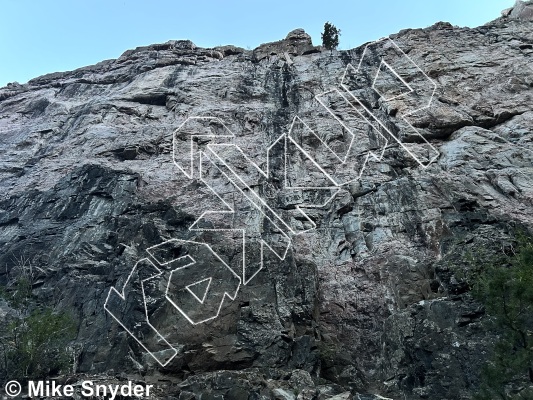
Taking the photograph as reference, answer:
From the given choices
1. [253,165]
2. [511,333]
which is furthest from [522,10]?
[511,333]

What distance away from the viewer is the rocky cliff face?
41.2ft

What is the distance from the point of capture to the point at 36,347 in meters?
12.2

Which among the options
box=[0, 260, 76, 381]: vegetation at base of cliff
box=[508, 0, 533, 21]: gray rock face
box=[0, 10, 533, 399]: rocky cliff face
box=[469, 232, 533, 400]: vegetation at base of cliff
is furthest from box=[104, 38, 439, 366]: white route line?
box=[508, 0, 533, 21]: gray rock face

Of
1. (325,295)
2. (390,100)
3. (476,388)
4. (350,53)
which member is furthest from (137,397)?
(350,53)

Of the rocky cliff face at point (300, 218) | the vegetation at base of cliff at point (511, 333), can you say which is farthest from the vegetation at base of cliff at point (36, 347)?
the vegetation at base of cliff at point (511, 333)

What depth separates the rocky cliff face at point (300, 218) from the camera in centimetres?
1255

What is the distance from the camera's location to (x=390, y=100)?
22297 millimetres

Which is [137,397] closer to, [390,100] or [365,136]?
[365,136]

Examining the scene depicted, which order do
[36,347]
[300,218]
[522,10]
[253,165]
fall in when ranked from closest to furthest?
1. [36,347]
2. [300,218]
3. [253,165]
4. [522,10]

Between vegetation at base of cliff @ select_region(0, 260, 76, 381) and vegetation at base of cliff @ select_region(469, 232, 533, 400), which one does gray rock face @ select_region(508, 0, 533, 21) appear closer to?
vegetation at base of cliff @ select_region(469, 232, 533, 400)

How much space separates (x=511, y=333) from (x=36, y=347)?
1135 cm

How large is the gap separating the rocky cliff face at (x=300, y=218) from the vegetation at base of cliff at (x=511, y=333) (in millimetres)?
1514

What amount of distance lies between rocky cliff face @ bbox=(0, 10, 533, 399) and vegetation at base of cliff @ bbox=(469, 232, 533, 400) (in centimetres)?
151

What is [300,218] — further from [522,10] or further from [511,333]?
[522,10]
